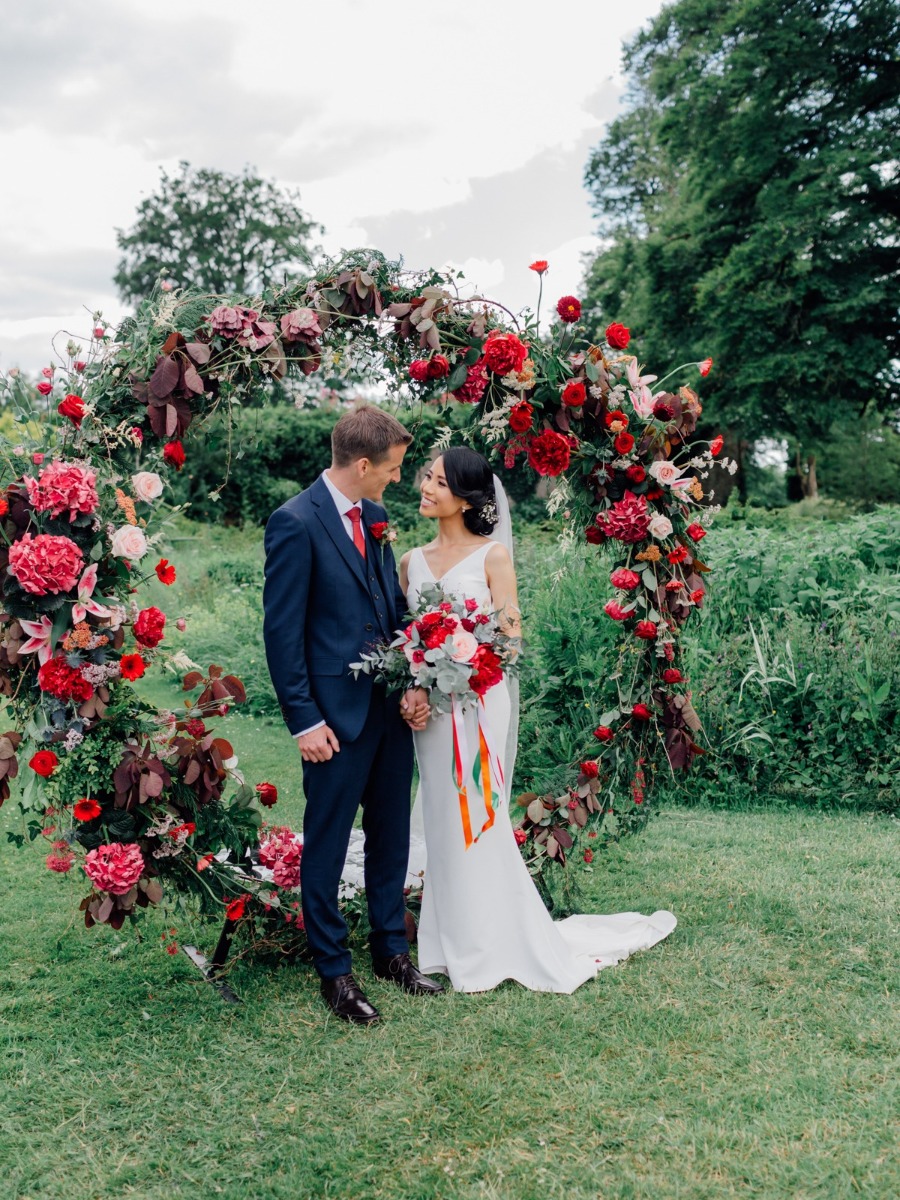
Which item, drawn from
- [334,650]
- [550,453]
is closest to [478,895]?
[334,650]

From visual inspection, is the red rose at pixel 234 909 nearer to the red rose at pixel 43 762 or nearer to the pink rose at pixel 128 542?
the red rose at pixel 43 762

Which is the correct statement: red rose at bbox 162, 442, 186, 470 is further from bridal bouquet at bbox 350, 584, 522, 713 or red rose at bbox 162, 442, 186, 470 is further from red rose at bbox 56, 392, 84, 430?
bridal bouquet at bbox 350, 584, 522, 713

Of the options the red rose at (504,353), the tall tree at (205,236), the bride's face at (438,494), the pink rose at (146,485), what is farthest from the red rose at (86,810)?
the tall tree at (205,236)

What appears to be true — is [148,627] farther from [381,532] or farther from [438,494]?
[438,494]

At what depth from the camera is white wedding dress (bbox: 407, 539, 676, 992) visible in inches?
153

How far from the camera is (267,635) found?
3.51 m

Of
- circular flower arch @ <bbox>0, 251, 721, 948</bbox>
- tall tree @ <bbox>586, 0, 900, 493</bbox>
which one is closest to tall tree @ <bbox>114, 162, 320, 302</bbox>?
tall tree @ <bbox>586, 0, 900, 493</bbox>

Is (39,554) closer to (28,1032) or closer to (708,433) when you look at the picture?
(28,1032)

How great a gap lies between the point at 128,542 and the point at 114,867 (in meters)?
1.13

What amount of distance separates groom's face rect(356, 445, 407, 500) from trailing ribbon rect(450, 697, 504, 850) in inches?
35.0

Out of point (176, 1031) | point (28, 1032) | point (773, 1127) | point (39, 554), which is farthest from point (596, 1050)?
point (39, 554)

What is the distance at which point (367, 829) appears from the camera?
3.96 meters

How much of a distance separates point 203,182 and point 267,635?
32940 millimetres

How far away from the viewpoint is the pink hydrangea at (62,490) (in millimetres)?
3307
